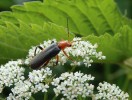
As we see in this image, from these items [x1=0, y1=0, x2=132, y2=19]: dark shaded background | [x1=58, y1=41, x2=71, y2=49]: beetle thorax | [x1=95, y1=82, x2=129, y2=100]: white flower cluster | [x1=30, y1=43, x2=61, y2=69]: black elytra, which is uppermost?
[x1=0, y1=0, x2=132, y2=19]: dark shaded background

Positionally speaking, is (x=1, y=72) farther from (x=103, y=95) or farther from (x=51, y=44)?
(x=103, y=95)

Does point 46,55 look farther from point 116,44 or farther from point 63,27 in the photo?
point 116,44

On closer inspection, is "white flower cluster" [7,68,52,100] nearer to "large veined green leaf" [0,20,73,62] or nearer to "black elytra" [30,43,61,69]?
"black elytra" [30,43,61,69]

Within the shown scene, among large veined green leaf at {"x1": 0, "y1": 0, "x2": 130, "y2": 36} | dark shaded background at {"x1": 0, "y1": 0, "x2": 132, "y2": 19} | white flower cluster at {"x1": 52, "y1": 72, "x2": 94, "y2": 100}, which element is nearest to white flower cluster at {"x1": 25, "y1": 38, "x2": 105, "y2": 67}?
white flower cluster at {"x1": 52, "y1": 72, "x2": 94, "y2": 100}

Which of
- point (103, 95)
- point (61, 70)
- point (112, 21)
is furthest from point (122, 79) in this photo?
point (103, 95)

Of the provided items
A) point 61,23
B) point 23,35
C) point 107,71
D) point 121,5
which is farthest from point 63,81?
point 121,5

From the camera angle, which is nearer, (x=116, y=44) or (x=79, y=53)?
(x=79, y=53)

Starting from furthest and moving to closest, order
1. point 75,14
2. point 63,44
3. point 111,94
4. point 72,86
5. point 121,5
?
point 121,5
point 75,14
point 63,44
point 111,94
point 72,86
